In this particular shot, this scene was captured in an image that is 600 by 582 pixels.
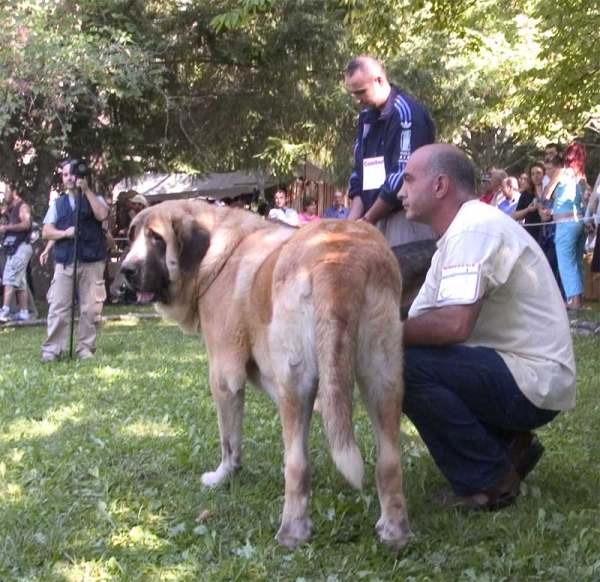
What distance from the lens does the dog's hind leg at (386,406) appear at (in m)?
3.44

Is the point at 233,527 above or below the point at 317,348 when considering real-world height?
below

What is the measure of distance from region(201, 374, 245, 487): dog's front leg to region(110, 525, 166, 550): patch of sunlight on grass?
0.70 m

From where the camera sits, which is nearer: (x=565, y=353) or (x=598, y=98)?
(x=565, y=353)

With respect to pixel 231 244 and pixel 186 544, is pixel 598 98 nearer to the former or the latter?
pixel 231 244

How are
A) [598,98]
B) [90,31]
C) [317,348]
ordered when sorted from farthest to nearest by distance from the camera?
[90,31] < [598,98] < [317,348]

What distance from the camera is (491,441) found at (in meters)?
3.95

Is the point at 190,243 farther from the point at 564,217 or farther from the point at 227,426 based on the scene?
the point at 564,217

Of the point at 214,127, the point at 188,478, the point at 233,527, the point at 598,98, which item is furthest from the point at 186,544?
the point at 214,127

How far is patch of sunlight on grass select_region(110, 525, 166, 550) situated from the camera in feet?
12.1

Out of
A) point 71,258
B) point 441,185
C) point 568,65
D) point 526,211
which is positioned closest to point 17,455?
point 441,185

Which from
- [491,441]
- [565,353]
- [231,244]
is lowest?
[491,441]

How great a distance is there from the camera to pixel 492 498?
→ 4016 millimetres

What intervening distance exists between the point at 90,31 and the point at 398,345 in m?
13.7

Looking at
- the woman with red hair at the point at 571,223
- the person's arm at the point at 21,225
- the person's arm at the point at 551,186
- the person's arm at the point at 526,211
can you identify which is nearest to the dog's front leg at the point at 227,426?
the woman with red hair at the point at 571,223
